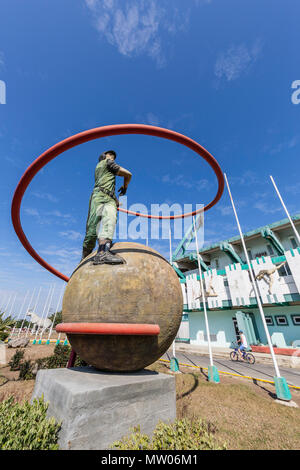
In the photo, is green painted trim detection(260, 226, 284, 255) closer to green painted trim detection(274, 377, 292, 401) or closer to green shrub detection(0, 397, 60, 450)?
green painted trim detection(274, 377, 292, 401)

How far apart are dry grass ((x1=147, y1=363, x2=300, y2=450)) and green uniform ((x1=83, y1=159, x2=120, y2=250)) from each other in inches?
167

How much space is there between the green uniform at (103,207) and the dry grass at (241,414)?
4253 millimetres

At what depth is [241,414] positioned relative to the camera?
5695mm

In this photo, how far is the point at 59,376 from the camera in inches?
132

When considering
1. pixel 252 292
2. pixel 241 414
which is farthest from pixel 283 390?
pixel 252 292

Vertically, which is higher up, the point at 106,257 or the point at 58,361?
the point at 106,257

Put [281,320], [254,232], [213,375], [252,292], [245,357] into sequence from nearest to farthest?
[213,375] < [245,357] < [281,320] < [252,292] < [254,232]

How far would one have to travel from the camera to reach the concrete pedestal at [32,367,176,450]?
8.45 ft

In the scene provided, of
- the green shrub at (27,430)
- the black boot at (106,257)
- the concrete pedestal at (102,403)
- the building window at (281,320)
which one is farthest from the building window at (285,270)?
the green shrub at (27,430)

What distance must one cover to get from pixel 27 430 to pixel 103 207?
3.59 m

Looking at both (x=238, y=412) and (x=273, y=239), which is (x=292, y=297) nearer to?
(x=273, y=239)

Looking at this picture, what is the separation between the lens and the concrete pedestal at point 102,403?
2574 mm

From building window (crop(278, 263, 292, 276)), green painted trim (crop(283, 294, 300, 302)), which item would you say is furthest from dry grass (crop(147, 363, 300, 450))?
building window (crop(278, 263, 292, 276))
